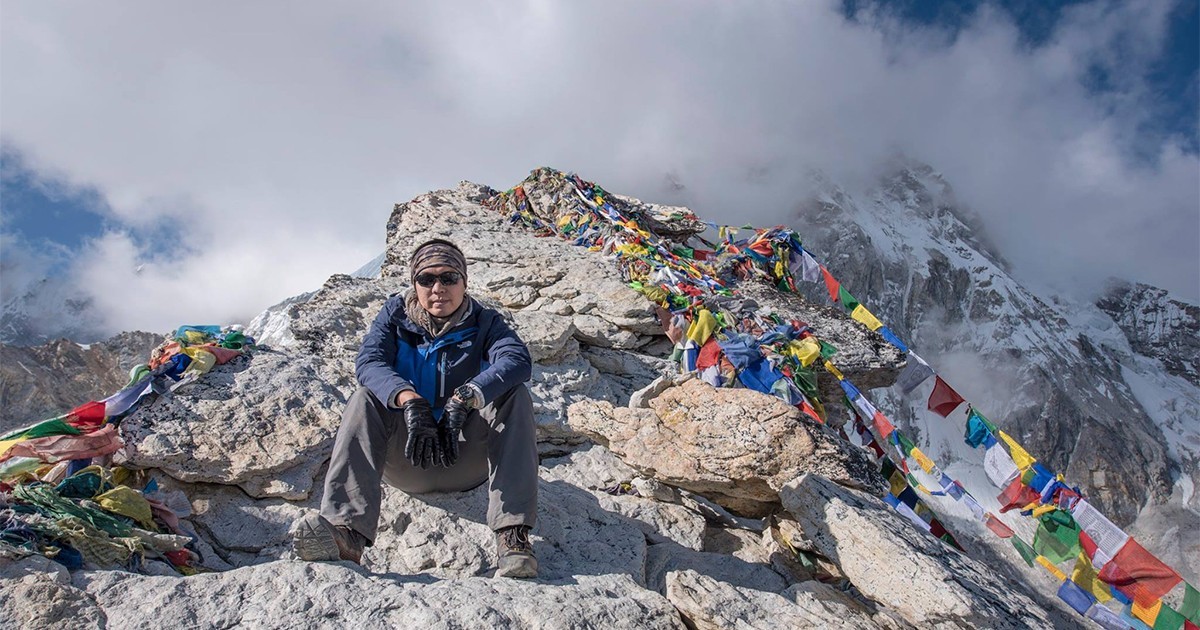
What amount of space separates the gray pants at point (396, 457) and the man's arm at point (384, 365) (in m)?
0.09

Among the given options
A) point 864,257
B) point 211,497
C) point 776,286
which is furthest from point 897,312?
point 211,497

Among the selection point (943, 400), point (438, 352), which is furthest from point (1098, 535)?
point (438, 352)

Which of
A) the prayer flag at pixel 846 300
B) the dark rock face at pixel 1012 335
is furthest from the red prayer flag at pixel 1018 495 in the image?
the dark rock face at pixel 1012 335

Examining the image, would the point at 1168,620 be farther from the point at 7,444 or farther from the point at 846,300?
the point at 7,444

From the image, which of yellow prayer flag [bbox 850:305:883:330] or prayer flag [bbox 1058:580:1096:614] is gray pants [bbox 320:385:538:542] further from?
yellow prayer flag [bbox 850:305:883:330]

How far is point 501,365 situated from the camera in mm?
3248

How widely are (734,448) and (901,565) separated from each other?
115 centimetres

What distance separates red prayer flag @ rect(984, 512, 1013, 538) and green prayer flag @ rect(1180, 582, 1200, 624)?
109cm

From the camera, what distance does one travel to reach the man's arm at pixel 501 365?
3.13m

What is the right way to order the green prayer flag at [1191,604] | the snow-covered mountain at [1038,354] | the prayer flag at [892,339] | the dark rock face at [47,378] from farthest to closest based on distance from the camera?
the snow-covered mountain at [1038,354] → the dark rock face at [47,378] → the prayer flag at [892,339] → the green prayer flag at [1191,604]

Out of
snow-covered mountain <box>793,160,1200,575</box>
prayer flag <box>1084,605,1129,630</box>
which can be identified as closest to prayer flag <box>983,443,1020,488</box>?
prayer flag <box>1084,605,1129,630</box>

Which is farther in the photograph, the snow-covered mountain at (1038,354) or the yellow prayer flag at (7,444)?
the snow-covered mountain at (1038,354)

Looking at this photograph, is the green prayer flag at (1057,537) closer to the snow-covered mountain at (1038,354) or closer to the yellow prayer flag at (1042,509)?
the yellow prayer flag at (1042,509)

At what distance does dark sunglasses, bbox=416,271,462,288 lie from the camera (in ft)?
11.8
